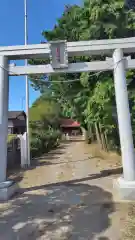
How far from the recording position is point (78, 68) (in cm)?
648

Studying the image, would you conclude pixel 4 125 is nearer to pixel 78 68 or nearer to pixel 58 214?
pixel 78 68

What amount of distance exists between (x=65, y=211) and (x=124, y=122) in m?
2.60

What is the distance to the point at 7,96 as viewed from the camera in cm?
654

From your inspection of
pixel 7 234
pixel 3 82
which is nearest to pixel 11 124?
pixel 3 82

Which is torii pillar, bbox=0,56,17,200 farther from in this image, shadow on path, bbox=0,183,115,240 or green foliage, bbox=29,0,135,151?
green foliage, bbox=29,0,135,151

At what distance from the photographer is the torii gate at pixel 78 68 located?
6.05m

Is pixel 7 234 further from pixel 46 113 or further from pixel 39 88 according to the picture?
pixel 46 113

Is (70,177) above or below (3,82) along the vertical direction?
below

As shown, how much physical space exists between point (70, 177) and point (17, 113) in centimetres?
3369

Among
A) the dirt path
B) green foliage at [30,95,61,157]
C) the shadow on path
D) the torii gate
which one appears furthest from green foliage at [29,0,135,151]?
green foliage at [30,95,61,157]

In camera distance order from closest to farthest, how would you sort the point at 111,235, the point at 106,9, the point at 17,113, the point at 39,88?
the point at 111,235, the point at 106,9, the point at 39,88, the point at 17,113

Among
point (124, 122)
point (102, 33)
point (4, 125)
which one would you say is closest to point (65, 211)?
point (124, 122)

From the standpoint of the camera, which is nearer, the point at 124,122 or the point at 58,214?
the point at 58,214

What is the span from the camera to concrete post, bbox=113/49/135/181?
235 inches
